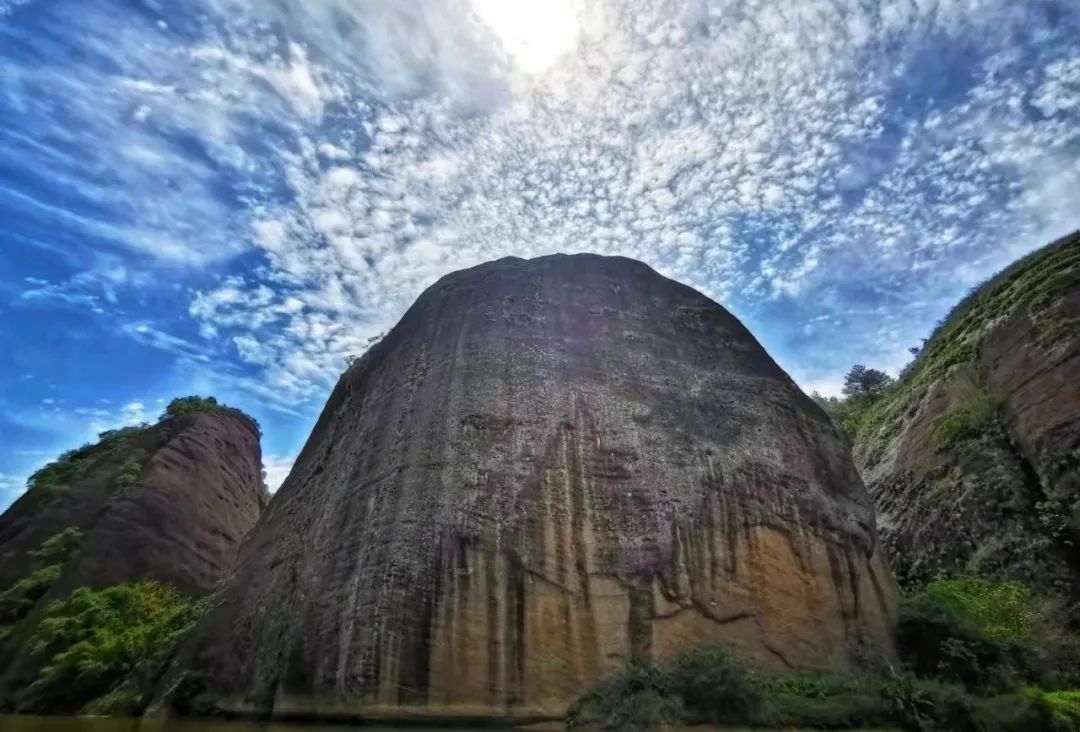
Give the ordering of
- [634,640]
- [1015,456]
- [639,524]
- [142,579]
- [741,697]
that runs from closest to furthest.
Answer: [741,697], [634,640], [639,524], [1015,456], [142,579]

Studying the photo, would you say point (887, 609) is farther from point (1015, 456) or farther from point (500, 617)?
point (500, 617)

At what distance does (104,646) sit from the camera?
2359 centimetres

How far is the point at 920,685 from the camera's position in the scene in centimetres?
1392

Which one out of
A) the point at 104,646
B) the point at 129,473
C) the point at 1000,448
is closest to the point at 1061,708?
the point at 1000,448

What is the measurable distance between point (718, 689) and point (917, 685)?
4.38m

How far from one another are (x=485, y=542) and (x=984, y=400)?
58.6ft

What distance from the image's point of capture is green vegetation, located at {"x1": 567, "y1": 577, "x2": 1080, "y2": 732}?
501 inches

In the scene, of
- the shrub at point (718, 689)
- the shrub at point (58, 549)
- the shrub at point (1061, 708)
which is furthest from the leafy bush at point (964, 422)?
the shrub at point (58, 549)

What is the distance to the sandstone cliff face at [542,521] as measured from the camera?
46.6ft

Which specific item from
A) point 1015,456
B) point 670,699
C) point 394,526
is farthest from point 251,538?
point 1015,456

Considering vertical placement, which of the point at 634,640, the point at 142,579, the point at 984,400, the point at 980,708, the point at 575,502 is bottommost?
the point at 980,708

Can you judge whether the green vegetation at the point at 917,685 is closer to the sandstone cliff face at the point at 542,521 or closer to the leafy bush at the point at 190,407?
the sandstone cliff face at the point at 542,521

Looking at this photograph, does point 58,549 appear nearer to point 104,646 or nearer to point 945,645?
point 104,646

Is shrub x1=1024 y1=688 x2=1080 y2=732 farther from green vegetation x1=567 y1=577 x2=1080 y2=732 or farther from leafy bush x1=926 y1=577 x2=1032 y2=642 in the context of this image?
leafy bush x1=926 y1=577 x2=1032 y2=642
